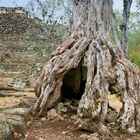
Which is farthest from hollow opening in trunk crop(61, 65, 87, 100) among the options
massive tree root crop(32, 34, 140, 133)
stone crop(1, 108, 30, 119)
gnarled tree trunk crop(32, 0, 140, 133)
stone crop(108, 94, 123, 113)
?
stone crop(1, 108, 30, 119)

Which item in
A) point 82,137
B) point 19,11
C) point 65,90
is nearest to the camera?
point 82,137

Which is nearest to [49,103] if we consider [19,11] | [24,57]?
[24,57]

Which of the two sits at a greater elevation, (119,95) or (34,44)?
(34,44)

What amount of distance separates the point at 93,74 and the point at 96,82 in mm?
332

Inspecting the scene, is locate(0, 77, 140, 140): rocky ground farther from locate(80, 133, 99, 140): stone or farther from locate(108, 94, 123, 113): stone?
locate(108, 94, 123, 113): stone

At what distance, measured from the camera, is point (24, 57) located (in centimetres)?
2270

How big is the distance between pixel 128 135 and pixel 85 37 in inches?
83.4

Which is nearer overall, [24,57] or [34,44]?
[24,57]

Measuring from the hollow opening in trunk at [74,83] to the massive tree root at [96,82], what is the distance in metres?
0.33

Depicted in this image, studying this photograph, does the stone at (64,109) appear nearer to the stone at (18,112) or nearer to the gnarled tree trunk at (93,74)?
the gnarled tree trunk at (93,74)

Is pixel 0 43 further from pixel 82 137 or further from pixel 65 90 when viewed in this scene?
pixel 82 137

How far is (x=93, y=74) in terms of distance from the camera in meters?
7.33

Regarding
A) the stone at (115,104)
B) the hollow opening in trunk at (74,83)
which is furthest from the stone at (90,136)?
the stone at (115,104)

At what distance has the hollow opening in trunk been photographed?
852 cm
